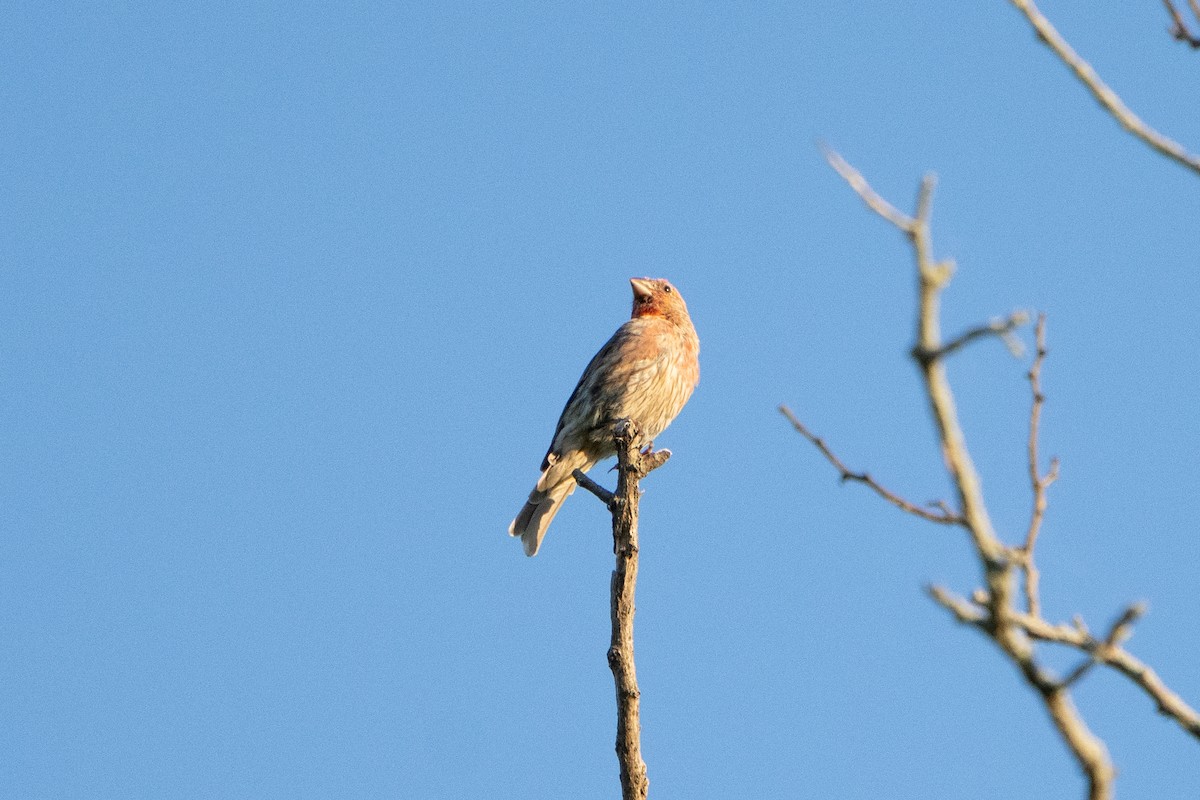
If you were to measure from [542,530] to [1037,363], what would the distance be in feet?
22.1

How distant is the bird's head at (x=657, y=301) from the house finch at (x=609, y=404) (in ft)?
1.52

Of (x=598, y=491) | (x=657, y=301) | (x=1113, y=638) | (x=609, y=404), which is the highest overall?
(x=657, y=301)

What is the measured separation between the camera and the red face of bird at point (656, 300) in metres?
9.73

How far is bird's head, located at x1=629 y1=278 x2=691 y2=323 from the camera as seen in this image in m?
9.73

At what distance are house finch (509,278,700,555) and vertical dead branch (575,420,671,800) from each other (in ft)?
7.22

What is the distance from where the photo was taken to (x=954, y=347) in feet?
4.77

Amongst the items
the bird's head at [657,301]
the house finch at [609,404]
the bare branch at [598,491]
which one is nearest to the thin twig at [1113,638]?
the bare branch at [598,491]

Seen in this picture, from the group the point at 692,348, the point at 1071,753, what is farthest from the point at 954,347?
the point at 692,348

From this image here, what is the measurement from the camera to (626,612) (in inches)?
203

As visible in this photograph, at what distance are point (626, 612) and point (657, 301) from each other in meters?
4.88

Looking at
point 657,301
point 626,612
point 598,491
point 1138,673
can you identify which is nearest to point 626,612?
point 626,612

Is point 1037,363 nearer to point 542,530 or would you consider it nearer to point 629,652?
point 629,652

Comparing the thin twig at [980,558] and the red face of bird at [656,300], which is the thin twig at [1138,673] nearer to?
the thin twig at [980,558]

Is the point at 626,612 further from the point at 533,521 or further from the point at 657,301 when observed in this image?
the point at 657,301
